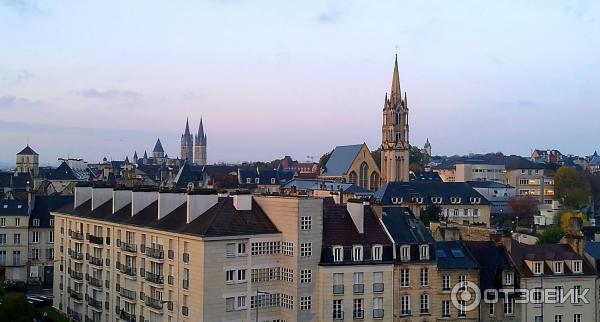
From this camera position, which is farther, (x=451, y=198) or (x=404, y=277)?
(x=451, y=198)

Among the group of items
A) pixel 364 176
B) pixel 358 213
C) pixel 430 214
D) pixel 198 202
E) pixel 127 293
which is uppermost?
pixel 364 176

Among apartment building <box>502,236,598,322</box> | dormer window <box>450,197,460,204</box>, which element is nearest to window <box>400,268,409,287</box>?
apartment building <box>502,236,598,322</box>

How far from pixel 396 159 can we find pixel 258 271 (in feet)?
376

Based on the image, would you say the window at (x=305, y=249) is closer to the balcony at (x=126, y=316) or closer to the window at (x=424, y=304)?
the window at (x=424, y=304)

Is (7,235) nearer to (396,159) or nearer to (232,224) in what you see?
(232,224)

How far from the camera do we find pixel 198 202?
54.4 m

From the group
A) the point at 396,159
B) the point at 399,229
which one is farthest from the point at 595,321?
the point at 396,159

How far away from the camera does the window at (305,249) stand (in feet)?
171

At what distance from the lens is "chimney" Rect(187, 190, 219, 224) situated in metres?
54.1

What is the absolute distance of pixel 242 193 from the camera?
5481 cm

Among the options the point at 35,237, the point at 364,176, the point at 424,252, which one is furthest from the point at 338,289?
the point at 364,176

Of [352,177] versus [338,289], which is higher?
[352,177]

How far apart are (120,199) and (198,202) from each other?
46.6 feet

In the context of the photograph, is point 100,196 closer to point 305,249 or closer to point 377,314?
point 305,249
